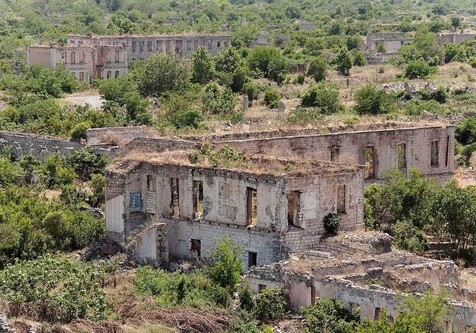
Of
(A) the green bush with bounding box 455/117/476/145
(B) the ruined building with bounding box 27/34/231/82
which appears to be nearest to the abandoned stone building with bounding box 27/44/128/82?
(B) the ruined building with bounding box 27/34/231/82

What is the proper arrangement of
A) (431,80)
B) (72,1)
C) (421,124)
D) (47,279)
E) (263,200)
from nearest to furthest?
1. (47,279)
2. (263,200)
3. (421,124)
4. (431,80)
5. (72,1)

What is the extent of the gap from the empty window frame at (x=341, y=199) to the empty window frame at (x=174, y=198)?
4.51m

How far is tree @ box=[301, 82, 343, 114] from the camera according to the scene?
59.1m

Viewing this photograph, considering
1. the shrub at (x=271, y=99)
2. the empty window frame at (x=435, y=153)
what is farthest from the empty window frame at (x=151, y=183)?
the shrub at (x=271, y=99)

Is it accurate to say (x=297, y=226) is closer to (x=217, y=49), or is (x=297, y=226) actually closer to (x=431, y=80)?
(x=431, y=80)

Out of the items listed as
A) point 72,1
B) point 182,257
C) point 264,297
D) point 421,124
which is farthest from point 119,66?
point 72,1

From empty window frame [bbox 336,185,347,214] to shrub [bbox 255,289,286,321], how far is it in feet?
16.4

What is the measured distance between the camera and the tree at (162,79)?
63500mm

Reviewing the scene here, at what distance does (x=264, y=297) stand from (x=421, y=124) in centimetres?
1589

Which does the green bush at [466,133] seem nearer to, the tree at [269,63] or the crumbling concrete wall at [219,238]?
the tree at [269,63]

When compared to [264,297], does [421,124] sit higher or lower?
higher

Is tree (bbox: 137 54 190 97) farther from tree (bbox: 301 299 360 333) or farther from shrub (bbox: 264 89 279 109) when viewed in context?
tree (bbox: 301 299 360 333)

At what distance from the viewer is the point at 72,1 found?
16750 cm

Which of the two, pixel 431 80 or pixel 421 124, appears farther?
pixel 431 80
